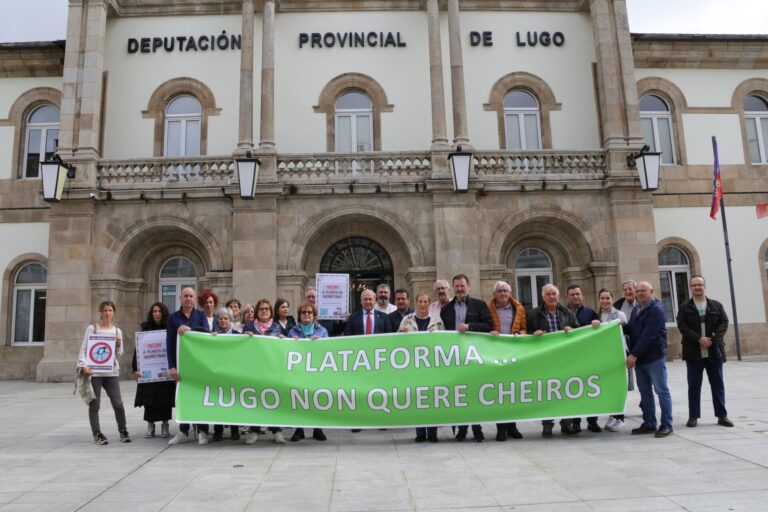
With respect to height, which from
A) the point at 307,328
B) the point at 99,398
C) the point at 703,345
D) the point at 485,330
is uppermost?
the point at 307,328

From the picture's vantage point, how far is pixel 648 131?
62.6 ft

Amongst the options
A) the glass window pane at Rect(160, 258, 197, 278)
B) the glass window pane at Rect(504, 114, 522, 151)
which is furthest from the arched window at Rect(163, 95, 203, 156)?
the glass window pane at Rect(504, 114, 522, 151)

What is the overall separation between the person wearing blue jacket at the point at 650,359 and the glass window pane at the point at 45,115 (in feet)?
61.2

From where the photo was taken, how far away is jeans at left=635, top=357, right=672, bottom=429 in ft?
24.1

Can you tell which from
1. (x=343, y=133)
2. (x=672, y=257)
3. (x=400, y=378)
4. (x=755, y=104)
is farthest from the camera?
(x=755, y=104)

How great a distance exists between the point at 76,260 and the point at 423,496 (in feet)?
45.1

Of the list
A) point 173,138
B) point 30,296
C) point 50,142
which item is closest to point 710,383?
point 173,138

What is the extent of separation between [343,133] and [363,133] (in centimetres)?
61

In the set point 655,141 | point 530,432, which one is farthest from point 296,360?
point 655,141

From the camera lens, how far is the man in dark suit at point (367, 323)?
8266 millimetres

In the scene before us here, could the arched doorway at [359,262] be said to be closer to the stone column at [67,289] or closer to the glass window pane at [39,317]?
the stone column at [67,289]

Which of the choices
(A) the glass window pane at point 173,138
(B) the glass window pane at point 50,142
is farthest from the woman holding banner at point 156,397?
(B) the glass window pane at point 50,142

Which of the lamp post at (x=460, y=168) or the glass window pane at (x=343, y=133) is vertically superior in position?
the glass window pane at (x=343, y=133)

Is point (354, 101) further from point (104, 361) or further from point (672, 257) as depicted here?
point (104, 361)
